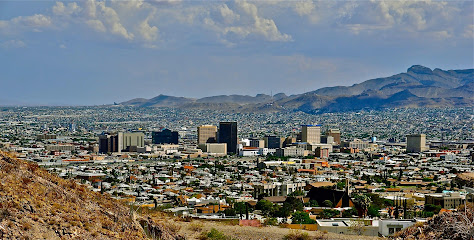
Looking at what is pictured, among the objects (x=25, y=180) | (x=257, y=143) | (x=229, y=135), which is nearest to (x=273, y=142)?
(x=257, y=143)

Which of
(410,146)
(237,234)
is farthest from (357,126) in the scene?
(237,234)

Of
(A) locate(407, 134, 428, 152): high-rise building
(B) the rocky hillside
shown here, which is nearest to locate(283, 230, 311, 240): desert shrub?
(B) the rocky hillside

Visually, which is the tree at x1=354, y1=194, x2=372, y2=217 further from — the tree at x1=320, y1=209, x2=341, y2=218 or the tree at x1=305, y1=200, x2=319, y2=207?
the tree at x1=305, y1=200, x2=319, y2=207

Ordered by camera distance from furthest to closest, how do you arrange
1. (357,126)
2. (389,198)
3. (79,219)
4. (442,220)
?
(357,126)
(389,198)
(442,220)
(79,219)

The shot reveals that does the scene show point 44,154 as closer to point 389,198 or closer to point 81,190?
point 389,198

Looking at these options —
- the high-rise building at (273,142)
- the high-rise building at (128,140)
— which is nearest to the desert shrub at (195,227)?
the high-rise building at (128,140)

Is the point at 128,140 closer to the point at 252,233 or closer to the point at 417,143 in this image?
the point at 417,143
